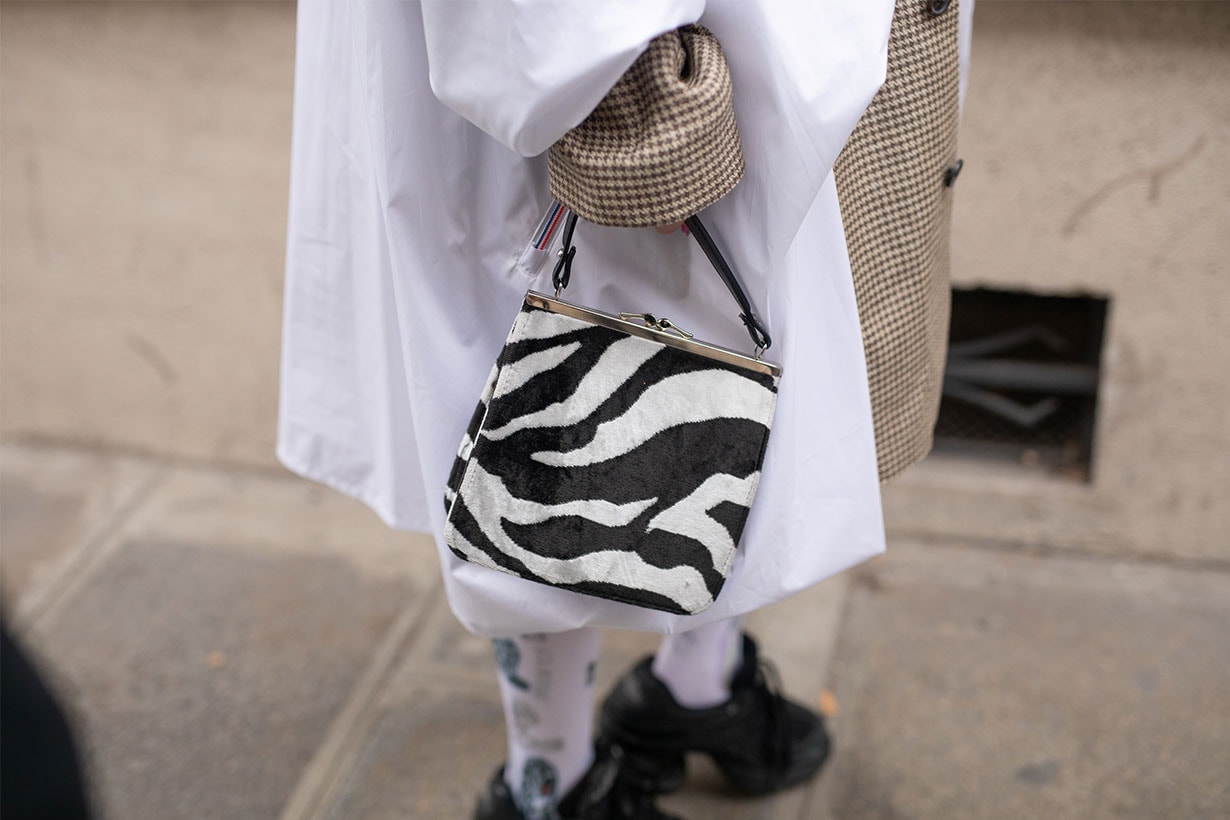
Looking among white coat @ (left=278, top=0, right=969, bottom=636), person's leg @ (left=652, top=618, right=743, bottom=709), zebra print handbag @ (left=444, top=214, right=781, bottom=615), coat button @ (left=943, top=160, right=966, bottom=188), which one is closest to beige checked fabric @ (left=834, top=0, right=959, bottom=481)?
coat button @ (left=943, top=160, right=966, bottom=188)

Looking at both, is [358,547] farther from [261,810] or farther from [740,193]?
[740,193]

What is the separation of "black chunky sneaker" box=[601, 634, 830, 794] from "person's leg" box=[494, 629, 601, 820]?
0.12 meters

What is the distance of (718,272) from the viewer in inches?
41.8

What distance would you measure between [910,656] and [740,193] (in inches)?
50.2

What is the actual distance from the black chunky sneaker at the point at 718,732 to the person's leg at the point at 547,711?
0.41ft

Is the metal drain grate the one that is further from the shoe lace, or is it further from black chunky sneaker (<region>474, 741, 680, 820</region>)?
black chunky sneaker (<region>474, 741, 680, 820</region>)

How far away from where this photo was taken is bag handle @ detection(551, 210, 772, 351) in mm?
1038

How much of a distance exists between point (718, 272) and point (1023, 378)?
4.75ft

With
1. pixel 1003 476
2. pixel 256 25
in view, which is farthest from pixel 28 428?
pixel 1003 476

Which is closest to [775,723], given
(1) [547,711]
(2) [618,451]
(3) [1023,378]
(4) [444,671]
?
(1) [547,711]

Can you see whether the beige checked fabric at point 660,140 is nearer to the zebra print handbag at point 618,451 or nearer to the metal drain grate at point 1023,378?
the zebra print handbag at point 618,451

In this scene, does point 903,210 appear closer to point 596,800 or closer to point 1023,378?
point 596,800

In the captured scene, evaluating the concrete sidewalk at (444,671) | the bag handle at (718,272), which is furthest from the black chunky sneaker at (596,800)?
the bag handle at (718,272)

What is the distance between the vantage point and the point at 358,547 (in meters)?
2.40
